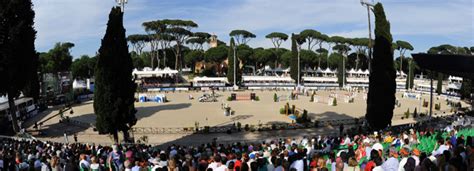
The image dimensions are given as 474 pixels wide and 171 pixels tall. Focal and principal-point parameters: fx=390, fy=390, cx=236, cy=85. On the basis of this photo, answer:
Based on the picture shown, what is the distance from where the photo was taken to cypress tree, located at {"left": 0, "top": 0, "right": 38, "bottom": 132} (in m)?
26.9

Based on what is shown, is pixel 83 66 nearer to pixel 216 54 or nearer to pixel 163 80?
pixel 163 80

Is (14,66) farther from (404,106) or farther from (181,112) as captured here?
(404,106)

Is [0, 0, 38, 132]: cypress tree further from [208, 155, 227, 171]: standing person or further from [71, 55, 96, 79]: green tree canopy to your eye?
[71, 55, 96, 79]: green tree canopy

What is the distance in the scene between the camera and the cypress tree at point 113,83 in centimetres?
2145

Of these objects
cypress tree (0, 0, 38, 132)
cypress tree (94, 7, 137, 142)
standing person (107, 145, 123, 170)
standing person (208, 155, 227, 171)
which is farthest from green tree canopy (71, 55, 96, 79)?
standing person (208, 155, 227, 171)

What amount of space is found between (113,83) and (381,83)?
16.6 m

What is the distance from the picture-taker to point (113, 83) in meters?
21.6

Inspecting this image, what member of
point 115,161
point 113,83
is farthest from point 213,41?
point 115,161

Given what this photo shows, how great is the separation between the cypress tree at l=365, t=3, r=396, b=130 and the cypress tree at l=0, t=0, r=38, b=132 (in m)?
24.3

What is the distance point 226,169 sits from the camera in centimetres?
797

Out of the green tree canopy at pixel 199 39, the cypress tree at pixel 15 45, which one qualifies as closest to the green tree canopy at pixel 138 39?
the green tree canopy at pixel 199 39

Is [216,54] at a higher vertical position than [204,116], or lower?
higher

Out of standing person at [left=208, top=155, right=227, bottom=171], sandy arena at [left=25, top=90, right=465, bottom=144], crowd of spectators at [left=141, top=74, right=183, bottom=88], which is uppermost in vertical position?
crowd of spectators at [left=141, top=74, right=183, bottom=88]

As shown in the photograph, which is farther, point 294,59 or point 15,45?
point 294,59
